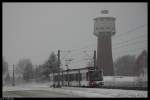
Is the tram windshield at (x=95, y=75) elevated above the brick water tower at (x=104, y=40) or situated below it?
below

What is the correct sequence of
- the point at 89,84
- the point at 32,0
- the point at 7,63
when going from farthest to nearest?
1. the point at 7,63
2. the point at 89,84
3. the point at 32,0

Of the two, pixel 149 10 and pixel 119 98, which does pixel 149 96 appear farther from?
pixel 149 10

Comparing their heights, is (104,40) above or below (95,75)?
above

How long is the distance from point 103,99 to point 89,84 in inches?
801

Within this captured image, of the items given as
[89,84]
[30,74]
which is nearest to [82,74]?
[89,84]

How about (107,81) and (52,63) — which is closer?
(107,81)

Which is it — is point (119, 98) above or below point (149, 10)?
below

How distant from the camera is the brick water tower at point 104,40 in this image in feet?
246

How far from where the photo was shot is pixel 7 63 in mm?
80688

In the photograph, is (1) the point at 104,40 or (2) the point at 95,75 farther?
(1) the point at 104,40

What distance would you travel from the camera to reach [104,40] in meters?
80.4

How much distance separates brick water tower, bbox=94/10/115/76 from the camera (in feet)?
246

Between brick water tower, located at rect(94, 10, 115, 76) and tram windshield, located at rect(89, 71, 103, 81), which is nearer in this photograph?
tram windshield, located at rect(89, 71, 103, 81)

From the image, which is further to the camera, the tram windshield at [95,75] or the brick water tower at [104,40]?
the brick water tower at [104,40]
